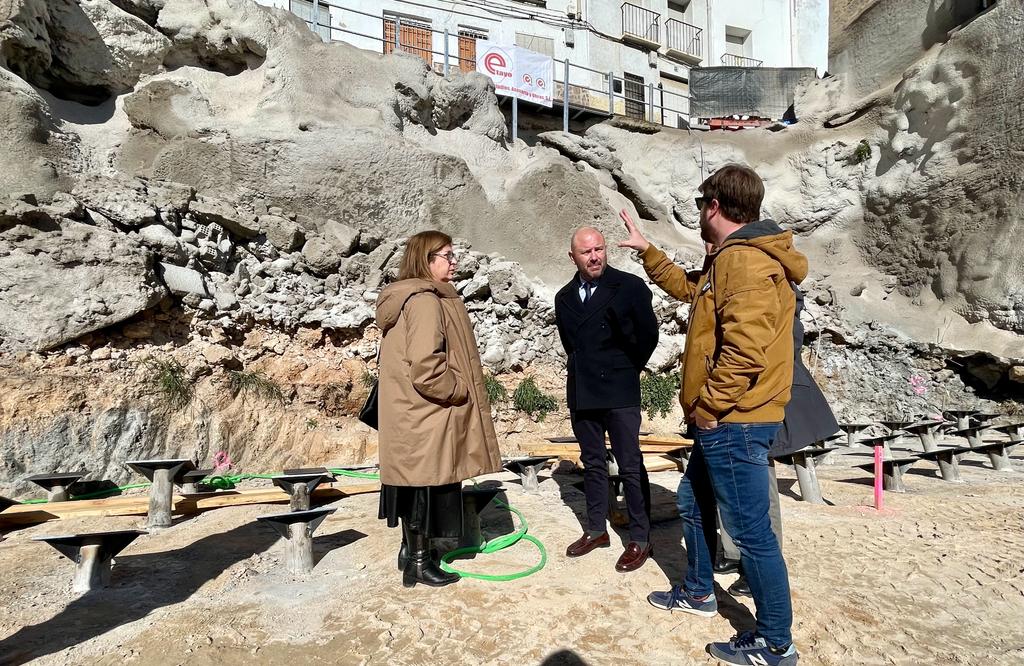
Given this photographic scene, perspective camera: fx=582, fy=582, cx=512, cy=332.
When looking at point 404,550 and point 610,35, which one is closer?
point 404,550

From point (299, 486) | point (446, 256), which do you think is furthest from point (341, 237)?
point (446, 256)

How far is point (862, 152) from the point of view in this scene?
13961 millimetres

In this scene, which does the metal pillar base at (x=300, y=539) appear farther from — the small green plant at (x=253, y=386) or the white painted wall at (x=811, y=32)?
the white painted wall at (x=811, y=32)

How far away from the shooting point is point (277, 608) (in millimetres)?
2787

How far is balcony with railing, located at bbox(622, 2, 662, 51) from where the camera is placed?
21422 mm

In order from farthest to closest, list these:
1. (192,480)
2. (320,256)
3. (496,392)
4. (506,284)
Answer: (506,284) < (496,392) < (320,256) < (192,480)

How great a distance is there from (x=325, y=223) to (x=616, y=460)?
22.9 ft

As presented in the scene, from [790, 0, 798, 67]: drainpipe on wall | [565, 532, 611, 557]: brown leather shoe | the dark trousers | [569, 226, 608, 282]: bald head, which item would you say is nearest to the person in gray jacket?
the dark trousers

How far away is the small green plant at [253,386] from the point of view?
21.6ft

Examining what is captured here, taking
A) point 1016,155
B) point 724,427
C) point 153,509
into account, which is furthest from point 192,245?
point 1016,155

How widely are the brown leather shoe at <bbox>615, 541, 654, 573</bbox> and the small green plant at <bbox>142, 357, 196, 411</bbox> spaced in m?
4.98

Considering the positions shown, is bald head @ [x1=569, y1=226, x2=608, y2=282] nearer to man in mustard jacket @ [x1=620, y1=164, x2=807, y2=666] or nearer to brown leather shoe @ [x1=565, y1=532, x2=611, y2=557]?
man in mustard jacket @ [x1=620, y1=164, x2=807, y2=666]

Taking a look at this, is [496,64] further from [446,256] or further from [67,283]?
[446,256]

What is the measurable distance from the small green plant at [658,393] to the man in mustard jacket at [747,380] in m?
6.95
